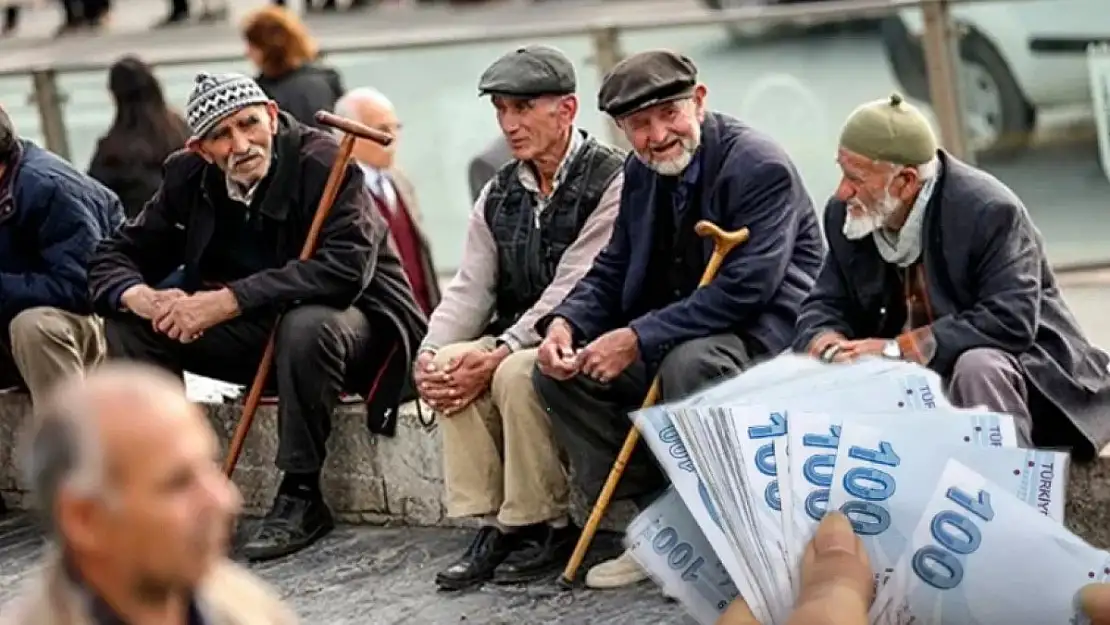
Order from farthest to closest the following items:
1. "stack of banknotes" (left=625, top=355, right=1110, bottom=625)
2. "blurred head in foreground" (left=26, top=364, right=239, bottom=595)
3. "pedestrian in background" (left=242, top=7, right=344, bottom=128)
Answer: "pedestrian in background" (left=242, top=7, right=344, bottom=128), "stack of banknotes" (left=625, top=355, right=1110, bottom=625), "blurred head in foreground" (left=26, top=364, right=239, bottom=595)

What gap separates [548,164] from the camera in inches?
212

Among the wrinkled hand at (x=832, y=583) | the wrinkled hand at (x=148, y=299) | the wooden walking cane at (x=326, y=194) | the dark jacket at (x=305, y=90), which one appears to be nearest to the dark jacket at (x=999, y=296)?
the wrinkled hand at (x=832, y=583)

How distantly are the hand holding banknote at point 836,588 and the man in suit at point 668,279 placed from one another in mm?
882

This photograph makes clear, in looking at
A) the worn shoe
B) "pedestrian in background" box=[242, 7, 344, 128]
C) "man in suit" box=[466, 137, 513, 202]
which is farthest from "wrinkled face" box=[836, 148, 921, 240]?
"pedestrian in background" box=[242, 7, 344, 128]

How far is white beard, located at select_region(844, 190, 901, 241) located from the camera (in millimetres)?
4633

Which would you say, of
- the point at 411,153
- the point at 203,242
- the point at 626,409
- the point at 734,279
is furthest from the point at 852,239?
the point at 411,153

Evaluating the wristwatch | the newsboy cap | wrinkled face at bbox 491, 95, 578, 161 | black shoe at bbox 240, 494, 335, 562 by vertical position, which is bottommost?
black shoe at bbox 240, 494, 335, 562

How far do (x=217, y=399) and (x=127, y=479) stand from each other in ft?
12.3

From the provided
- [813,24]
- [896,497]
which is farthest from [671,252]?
[813,24]

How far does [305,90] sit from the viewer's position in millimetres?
7664

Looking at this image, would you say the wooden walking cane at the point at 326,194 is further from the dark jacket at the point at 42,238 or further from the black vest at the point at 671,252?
the black vest at the point at 671,252

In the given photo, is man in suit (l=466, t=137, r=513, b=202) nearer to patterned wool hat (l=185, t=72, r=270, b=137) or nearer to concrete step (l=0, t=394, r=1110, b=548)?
concrete step (l=0, t=394, r=1110, b=548)

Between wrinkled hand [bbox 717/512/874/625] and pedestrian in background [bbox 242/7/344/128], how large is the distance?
3993 mm

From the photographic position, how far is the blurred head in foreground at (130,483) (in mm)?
2396
